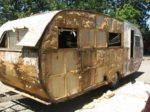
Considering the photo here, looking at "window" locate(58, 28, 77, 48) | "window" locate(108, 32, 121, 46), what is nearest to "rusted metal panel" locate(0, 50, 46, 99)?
"window" locate(58, 28, 77, 48)

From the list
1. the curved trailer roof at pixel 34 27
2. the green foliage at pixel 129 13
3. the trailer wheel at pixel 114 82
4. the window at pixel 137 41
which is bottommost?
the trailer wheel at pixel 114 82

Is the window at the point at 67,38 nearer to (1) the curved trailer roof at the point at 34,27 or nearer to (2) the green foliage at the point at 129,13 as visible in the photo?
(1) the curved trailer roof at the point at 34,27

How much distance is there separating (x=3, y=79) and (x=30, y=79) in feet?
7.23

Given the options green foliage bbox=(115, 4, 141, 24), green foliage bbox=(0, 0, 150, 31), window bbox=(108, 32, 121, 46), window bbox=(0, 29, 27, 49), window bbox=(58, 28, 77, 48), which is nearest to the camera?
window bbox=(58, 28, 77, 48)

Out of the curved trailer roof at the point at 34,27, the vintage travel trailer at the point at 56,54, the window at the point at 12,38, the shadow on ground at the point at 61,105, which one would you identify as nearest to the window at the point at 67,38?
the vintage travel trailer at the point at 56,54

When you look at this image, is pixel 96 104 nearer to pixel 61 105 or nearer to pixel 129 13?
pixel 61 105

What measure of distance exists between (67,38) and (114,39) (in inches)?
152

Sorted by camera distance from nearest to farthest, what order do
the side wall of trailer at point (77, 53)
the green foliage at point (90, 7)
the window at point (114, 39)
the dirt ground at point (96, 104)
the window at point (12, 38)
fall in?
the side wall of trailer at point (77, 53) < the window at point (12, 38) < the dirt ground at point (96, 104) < the window at point (114, 39) < the green foliage at point (90, 7)

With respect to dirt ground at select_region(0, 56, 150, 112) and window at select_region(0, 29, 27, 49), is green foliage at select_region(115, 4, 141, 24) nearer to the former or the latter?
dirt ground at select_region(0, 56, 150, 112)

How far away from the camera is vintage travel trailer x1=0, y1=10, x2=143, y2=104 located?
738 cm

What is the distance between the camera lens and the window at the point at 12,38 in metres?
8.47

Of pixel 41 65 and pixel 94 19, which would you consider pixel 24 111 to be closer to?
pixel 41 65

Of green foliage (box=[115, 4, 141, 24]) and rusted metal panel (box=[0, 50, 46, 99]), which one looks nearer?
rusted metal panel (box=[0, 50, 46, 99])

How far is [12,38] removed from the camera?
8891 millimetres
